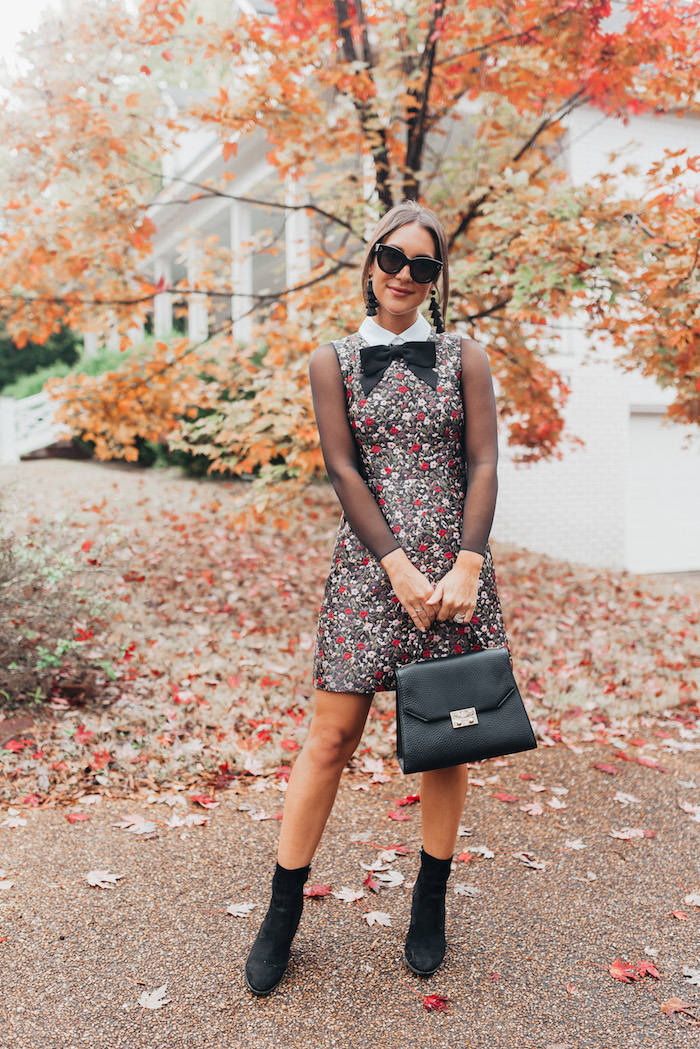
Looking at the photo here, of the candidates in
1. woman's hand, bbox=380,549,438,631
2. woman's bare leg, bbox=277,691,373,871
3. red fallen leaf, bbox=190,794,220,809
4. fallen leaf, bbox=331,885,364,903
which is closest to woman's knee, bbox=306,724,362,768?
woman's bare leg, bbox=277,691,373,871

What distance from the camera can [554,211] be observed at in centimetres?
370

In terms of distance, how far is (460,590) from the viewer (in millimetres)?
1839

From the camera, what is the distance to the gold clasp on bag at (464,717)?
5.90 feet

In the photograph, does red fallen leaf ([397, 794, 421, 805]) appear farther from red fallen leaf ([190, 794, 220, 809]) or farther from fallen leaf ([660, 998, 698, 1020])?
fallen leaf ([660, 998, 698, 1020])

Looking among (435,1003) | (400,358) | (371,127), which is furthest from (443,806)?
(371,127)

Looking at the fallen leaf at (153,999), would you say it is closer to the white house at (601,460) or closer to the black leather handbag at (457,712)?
the black leather handbag at (457,712)

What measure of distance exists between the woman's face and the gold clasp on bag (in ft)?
3.23

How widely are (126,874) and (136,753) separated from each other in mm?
918

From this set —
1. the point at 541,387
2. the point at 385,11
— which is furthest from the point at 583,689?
the point at 385,11

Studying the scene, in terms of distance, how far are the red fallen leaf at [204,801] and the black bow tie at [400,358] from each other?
188 cm

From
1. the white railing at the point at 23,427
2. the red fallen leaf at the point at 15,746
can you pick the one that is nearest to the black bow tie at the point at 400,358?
the red fallen leaf at the point at 15,746

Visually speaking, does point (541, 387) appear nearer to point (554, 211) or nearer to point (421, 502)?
point (554, 211)

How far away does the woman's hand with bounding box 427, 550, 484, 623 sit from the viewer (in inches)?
71.9

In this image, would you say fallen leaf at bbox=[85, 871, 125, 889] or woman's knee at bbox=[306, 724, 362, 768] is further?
fallen leaf at bbox=[85, 871, 125, 889]
